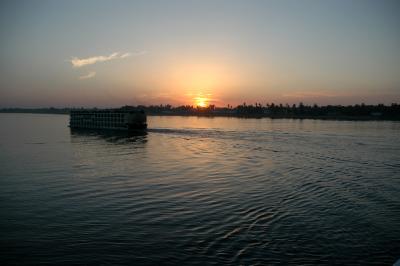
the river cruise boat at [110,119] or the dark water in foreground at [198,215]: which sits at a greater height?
the river cruise boat at [110,119]

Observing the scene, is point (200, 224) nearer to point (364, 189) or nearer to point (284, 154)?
point (364, 189)

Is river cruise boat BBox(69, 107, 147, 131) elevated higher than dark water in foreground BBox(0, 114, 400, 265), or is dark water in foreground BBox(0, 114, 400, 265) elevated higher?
river cruise boat BBox(69, 107, 147, 131)

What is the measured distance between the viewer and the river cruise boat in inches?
3597

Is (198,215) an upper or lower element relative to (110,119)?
lower

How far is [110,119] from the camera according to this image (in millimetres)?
99062

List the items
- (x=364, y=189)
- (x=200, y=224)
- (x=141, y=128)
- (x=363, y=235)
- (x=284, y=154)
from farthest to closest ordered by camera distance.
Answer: (x=141, y=128) → (x=284, y=154) → (x=364, y=189) → (x=200, y=224) → (x=363, y=235)

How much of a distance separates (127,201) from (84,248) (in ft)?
22.1

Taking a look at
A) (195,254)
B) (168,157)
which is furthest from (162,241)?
(168,157)

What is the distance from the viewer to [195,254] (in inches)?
445

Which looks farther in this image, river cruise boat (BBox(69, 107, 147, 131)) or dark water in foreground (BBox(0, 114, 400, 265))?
river cruise boat (BBox(69, 107, 147, 131))

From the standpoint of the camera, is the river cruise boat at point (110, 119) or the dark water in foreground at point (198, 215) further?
the river cruise boat at point (110, 119)

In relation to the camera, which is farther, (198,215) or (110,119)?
(110,119)

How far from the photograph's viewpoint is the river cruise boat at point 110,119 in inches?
3597

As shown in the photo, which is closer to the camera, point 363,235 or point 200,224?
point 363,235
